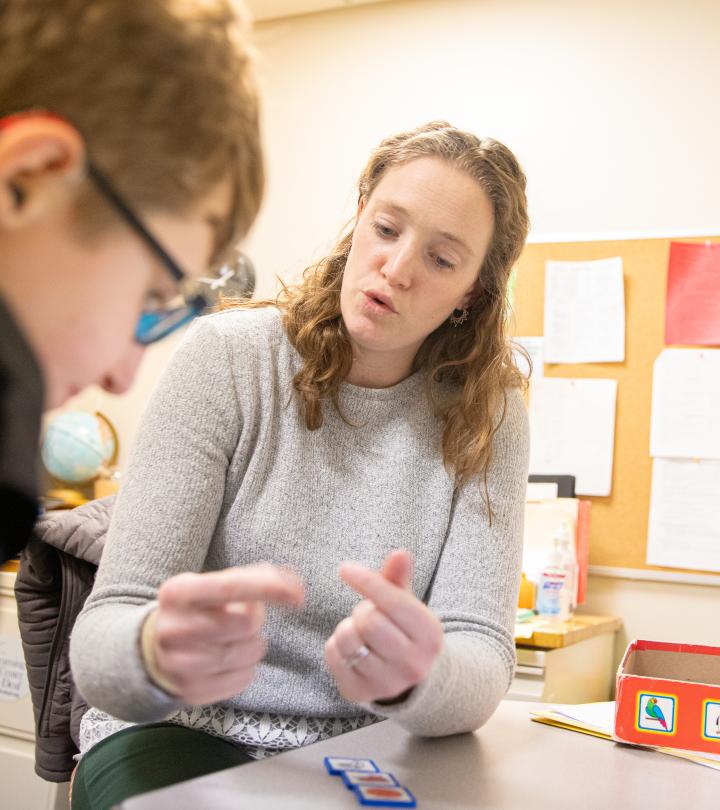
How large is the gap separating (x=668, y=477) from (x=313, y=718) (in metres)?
1.50

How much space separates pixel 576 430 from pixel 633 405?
0.16 m

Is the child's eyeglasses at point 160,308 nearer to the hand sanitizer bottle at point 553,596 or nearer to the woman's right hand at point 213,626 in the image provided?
the woman's right hand at point 213,626

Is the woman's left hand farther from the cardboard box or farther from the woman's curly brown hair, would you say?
the woman's curly brown hair

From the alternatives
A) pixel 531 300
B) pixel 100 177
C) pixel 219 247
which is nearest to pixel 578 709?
pixel 219 247

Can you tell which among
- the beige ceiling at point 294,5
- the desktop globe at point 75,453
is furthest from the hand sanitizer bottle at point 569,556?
the beige ceiling at point 294,5

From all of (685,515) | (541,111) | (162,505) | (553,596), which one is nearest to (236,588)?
(162,505)

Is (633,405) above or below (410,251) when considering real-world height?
below

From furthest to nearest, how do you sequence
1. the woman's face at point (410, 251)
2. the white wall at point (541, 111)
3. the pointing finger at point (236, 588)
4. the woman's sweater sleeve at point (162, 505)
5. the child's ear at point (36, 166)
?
the white wall at point (541, 111) < the woman's face at point (410, 251) < the woman's sweater sleeve at point (162, 505) < the pointing finger at point (236, 588) < the child's ear at point (36, 166)

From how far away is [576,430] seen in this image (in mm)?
2479

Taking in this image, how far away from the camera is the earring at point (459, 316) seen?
4.63 ft

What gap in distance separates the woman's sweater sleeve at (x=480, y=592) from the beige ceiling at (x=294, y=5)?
1915mm

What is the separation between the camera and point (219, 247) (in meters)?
0.62

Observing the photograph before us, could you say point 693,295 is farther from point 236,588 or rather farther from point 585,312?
point 236,588

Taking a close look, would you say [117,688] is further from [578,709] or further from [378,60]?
[378,60]
